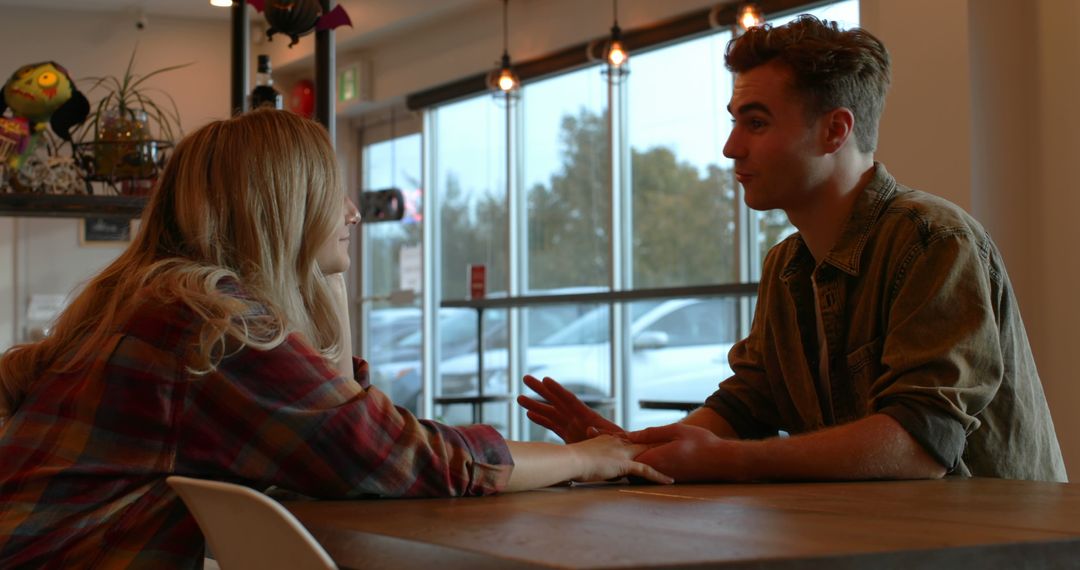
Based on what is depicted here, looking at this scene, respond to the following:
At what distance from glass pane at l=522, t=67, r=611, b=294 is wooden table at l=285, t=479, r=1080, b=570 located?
5468mm

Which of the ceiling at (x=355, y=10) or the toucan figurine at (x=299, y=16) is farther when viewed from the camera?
the ceiling at (x=355, y=10)

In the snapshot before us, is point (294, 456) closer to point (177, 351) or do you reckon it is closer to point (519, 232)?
point (177, 351)

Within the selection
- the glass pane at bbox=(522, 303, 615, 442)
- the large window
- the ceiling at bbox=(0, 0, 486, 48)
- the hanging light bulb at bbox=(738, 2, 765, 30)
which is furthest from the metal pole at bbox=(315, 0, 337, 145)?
the ceiling at bbox=(0, 0, 486, 48)

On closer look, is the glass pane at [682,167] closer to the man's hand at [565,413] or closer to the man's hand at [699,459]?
the man's hand at [565,413]

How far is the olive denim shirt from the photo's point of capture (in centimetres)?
159

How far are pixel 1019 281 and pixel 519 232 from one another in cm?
367

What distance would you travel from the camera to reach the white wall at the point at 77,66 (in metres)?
8.41

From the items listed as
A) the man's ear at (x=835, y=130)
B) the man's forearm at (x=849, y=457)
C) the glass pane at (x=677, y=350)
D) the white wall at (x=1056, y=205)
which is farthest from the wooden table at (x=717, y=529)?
the glass pane at (x=677, y=350)

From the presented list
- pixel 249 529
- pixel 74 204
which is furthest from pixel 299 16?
pixel 249 529

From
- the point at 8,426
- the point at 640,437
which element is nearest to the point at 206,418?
the point at 8,426

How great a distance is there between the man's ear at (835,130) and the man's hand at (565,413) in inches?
22.4

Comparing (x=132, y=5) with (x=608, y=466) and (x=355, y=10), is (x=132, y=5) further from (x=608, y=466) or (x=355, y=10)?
(x=608, y=466)

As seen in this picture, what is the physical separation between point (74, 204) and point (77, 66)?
5951mm

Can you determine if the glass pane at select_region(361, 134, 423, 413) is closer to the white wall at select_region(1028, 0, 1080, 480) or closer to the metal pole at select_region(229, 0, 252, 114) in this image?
the white wall at select_region(1028, 0, 1080, 480)
